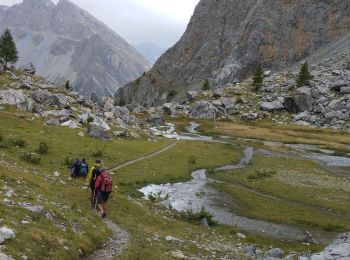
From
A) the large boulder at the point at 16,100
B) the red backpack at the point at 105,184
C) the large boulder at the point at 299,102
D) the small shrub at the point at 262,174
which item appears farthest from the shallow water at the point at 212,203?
the large boulder at the point at 299,102

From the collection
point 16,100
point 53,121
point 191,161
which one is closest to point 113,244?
point 191,161

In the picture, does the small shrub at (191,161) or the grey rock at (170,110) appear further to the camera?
the grey rock at (170,110)

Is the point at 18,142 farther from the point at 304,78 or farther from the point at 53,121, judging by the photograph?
the point at 304,78

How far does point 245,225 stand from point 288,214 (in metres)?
5.58

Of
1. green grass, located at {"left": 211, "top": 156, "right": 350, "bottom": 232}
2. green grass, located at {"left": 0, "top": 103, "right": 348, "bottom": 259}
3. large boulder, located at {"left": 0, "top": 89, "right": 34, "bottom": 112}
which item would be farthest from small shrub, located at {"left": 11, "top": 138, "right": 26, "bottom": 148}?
large boulder, located at {"left": 0, "top": 89, "right": 34, "bottom": 112}

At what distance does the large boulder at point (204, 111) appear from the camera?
156 m

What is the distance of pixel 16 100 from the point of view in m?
90.1

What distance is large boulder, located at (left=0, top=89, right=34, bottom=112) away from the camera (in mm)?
88556

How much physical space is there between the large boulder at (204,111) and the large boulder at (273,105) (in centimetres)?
1688

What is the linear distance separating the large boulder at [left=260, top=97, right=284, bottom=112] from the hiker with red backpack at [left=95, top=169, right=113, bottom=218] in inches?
5110

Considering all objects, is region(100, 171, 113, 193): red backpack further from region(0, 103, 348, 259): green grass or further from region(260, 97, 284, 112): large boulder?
region(260, 97, 284, 112): large boulder

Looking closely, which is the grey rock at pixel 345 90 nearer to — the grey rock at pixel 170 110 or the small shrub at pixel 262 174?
the grey rock at pixel 170 110

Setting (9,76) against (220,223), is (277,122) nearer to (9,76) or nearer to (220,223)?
(9,76)

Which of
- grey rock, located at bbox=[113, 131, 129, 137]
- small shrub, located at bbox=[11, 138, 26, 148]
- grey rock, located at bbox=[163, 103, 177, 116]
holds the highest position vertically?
grey rock, located at bbox=[163, 103, 177, 116]
